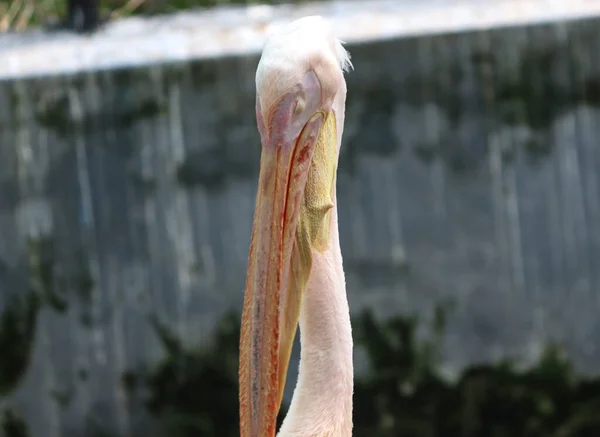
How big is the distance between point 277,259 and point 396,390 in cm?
294

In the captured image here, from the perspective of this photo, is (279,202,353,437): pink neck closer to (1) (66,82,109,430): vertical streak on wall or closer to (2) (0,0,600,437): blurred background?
(2) (0,0,600,437): blurred background

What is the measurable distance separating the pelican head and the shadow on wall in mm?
→ 2681

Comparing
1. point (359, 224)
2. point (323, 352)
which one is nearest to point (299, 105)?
point (323, 352)

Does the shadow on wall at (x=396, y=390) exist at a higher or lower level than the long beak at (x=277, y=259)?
lower

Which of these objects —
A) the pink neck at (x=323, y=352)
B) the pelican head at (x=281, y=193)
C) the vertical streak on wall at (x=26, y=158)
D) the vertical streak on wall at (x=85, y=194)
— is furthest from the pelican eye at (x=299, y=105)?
the vertical streak on wall at (x=26, y=158)

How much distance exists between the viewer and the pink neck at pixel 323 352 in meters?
2.45

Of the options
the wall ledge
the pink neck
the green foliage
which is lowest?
the green foliage

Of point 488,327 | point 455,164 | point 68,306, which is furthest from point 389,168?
point 68,306

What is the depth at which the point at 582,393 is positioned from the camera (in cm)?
505

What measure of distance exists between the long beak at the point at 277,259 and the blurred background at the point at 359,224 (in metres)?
2.53

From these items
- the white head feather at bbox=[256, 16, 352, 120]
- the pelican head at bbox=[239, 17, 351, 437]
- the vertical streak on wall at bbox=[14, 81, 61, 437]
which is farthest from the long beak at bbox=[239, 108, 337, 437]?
the vertical streak on wall at bbox=[14, 81, 61, 437]

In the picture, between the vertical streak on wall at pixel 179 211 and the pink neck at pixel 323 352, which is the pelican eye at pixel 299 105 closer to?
the pink neck at pixel 323 352

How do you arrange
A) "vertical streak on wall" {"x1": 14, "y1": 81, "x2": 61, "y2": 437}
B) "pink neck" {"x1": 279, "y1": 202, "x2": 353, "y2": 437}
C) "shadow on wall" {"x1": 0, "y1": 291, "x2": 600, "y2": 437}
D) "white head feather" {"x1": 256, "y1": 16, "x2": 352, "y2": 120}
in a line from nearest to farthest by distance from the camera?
"white head feather" {"x1": 256, "y1": 16, "x2": 352, "y2": 120}
"pink neck" {"x1": 279, "y1": 202, "x2": 353, "y2": 437}
"vertical streak on wall" {"x1": 14, "y1": 81, "x2": 61, "y2": 437}
"shadow on wall" {"x1": 0, "y1": 291, "x2": 600, "y2": 437}

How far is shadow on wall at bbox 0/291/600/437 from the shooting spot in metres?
4.96
